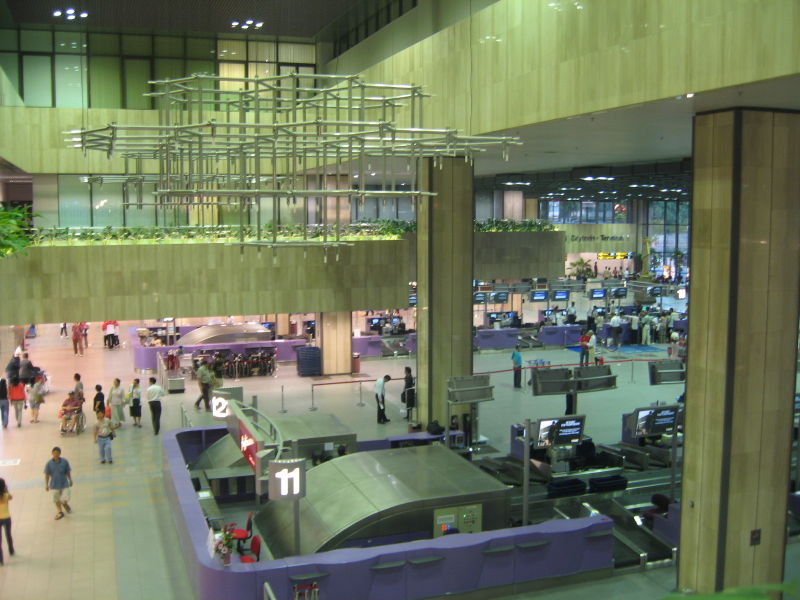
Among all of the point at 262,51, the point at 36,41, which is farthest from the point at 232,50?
the point at 36,41

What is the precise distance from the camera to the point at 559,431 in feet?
51.9

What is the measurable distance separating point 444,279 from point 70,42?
18763 mm

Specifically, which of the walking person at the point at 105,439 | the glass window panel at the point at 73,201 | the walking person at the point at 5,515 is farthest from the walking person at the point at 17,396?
the glass window panel at the point at 73,201

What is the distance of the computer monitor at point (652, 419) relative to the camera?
55.9 ft

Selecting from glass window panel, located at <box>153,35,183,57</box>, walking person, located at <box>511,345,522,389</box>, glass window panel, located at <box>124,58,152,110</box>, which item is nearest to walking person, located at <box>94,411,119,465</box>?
walking person, located at <box>511,345,522,389</box>

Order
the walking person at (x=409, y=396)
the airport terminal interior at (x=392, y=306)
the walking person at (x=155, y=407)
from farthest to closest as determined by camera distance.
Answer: the walking person at (x=409, y=396), the walking person at (x=155, y=407), the airport terminal interior at (x=392, y=306)

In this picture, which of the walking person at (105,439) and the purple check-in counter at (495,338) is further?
the purple check-in counter at (495,338)

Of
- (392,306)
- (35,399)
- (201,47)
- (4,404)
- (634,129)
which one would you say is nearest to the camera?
(634,129)

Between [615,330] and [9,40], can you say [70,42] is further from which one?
[615,330]

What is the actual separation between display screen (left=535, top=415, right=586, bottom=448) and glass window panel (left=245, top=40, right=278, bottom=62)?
22232 millimetres

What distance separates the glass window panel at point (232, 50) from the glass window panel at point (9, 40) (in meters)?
7.25

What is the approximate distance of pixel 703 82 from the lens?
9.38m

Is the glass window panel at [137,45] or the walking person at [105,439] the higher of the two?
the glass window panel at [137,45]

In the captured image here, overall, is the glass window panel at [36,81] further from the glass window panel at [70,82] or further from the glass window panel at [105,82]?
the glass window panel at [105,82]
